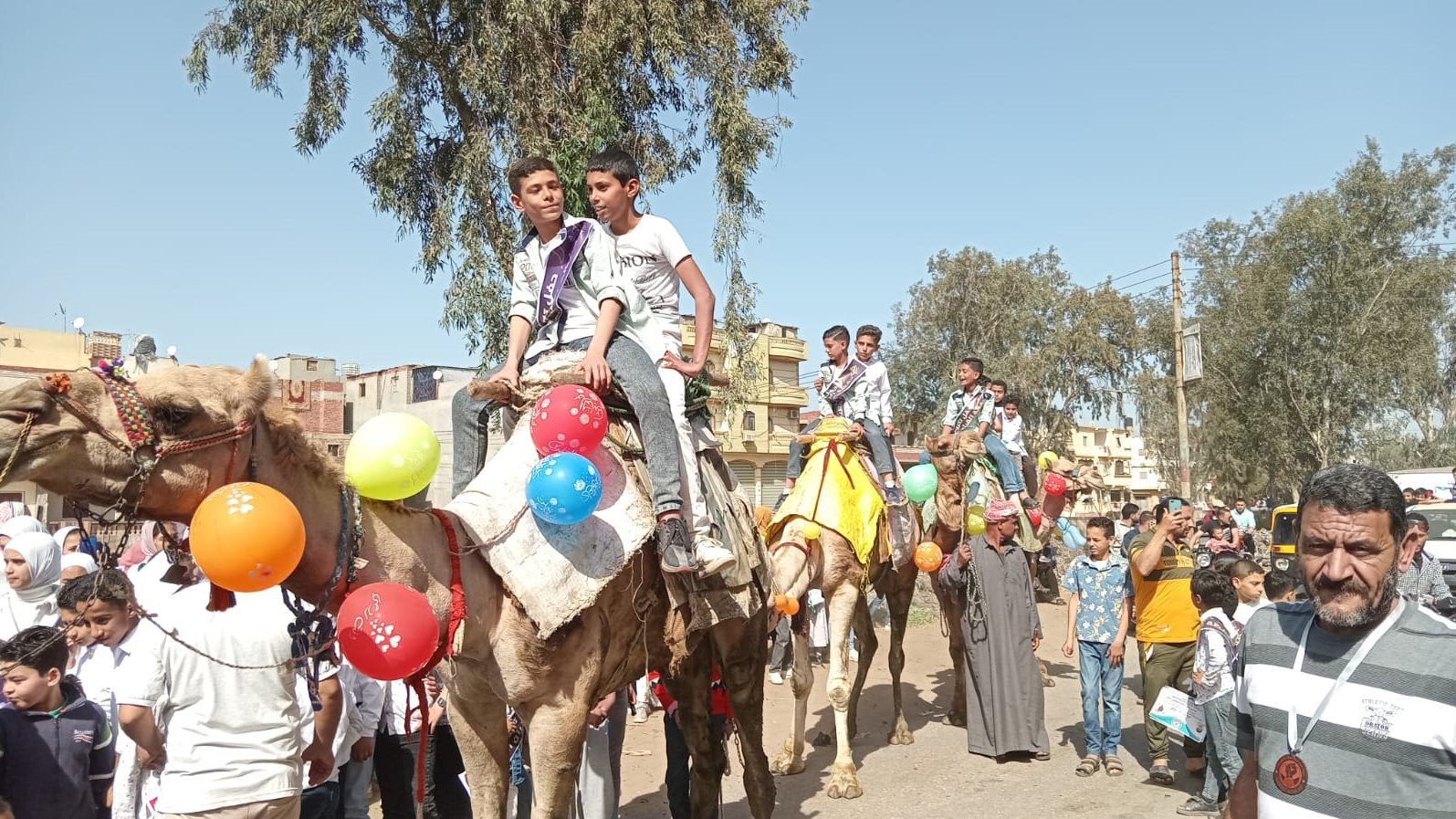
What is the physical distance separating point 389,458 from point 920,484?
6861 millimetres

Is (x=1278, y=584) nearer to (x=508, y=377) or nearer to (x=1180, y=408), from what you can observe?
(x=508, y=377)

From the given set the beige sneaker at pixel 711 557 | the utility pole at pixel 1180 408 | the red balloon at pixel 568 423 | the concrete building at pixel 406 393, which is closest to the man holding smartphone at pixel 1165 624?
the beige sneaker at pixel 711 557

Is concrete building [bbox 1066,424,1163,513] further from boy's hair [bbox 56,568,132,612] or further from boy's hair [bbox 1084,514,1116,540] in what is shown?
boy's hair [bbox 56,568,132,612]

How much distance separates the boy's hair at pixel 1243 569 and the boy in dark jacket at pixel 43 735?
7.68m

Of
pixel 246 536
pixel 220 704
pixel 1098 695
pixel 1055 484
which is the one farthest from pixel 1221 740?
pixel 246 536

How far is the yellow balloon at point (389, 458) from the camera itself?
3438 millimetres

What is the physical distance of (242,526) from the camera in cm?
277

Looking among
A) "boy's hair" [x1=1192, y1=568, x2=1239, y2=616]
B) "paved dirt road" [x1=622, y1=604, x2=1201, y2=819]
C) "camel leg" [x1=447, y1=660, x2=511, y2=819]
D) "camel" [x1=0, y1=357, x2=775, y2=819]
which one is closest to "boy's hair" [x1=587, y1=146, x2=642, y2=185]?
"camel" [x1=0, y1=357, x2=775, y2=819]

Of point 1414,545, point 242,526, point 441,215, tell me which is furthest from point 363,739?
point 441,215

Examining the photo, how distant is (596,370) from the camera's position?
14.4 feet

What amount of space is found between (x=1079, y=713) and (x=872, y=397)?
4274 millimetres

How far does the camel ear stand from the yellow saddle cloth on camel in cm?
601

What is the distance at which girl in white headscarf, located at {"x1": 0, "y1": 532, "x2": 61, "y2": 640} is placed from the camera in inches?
249

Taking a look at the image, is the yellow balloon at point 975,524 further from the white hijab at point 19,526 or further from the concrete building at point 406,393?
the concrete building at point 406,393
